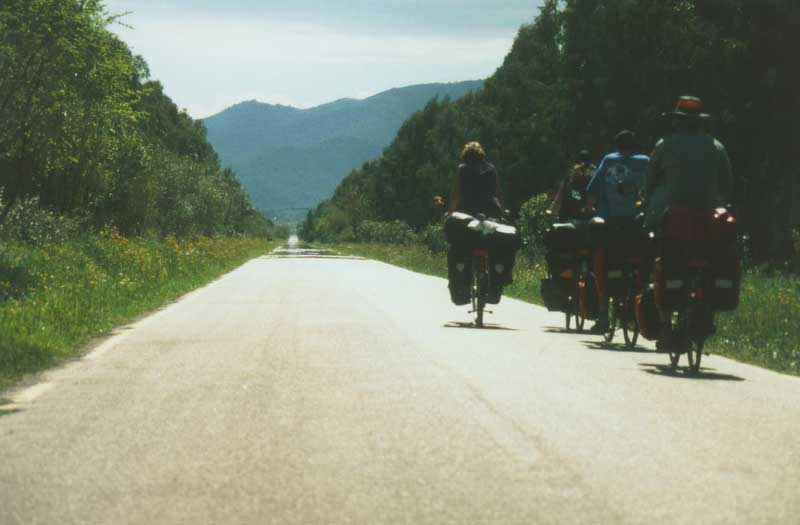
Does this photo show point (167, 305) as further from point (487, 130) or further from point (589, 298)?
point (487, 130)

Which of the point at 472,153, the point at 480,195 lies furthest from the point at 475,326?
the point at 472,153

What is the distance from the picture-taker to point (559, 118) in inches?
1881

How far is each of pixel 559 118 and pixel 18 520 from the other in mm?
44330

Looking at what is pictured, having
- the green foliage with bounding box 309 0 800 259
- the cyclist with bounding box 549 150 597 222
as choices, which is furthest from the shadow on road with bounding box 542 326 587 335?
the green foliage with bounding box 309 0 800 259

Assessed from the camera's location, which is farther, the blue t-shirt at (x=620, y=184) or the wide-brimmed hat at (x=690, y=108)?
the blue t-shirt at (x=620, y=184)

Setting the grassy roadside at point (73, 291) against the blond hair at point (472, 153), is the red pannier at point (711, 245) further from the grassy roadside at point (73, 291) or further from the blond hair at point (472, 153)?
the grassy roadside at point (73, 291)

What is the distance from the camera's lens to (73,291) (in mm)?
16969

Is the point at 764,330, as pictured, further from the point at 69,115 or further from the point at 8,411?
the point at 69,115

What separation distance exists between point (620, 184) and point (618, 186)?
0.03m

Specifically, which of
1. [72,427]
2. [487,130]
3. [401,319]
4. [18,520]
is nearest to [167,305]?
[401,319]

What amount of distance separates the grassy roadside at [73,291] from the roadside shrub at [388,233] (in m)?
59.8

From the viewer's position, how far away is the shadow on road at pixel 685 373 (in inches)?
381

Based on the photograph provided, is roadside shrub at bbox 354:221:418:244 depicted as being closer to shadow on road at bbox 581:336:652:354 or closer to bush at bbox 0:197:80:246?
bush at bbox 0:197:80:246

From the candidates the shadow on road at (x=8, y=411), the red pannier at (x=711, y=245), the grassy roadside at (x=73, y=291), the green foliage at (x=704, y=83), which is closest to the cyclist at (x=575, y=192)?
the red pannier at (x=711, y=245)
